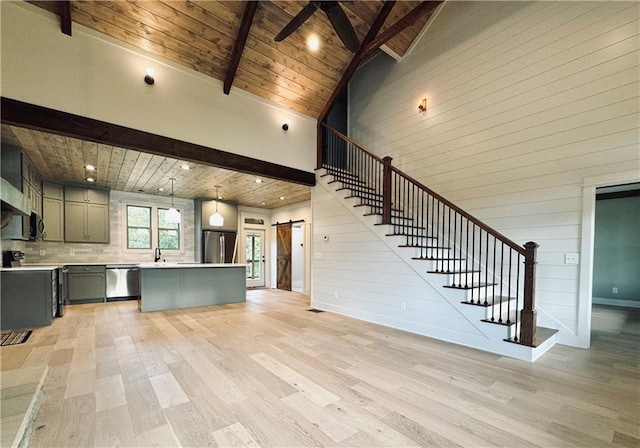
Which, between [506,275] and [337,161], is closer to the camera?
[506,275]

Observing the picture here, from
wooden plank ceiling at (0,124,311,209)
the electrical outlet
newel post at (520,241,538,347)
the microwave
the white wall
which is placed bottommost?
newel post at (520,241,538,347)

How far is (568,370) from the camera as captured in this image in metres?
2.78

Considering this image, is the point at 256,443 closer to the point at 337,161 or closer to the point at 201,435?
the point at 201,435

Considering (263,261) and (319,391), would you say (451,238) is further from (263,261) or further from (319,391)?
(263,261)

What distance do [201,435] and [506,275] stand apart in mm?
4320

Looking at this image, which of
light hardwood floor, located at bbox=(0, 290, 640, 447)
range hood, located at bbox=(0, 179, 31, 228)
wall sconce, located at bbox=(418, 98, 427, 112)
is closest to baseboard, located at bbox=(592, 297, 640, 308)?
light hardwood floor, located at bbox=(0, 290, 640, 447)

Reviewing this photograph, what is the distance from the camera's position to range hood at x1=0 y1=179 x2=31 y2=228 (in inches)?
Answer: 125

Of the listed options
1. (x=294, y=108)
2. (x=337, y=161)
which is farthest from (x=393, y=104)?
(x=294, y=108)

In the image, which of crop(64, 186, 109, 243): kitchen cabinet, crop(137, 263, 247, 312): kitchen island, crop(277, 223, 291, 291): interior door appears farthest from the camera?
crop(277, 223, 291, 291): interior door

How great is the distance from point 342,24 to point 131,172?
468 cm

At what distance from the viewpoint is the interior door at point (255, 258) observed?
9.08 metres

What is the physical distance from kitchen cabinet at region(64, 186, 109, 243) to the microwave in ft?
2.74

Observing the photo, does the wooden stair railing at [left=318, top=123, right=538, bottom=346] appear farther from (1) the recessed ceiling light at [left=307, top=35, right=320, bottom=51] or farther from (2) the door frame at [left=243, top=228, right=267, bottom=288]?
(2) the door frame at [left=243, top=228, right=267, bottom=288]

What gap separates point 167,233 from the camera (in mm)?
7688
